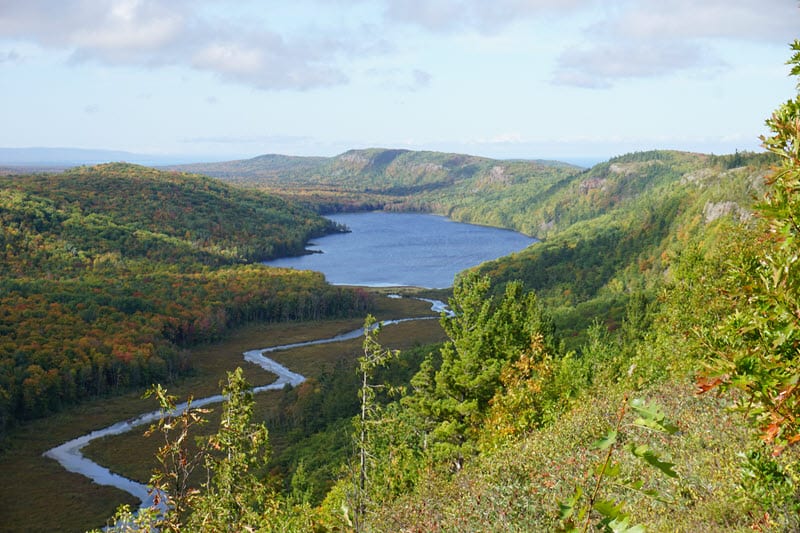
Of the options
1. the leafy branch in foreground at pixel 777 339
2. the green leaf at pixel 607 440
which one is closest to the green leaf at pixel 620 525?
the green leaf at pixel 607 440

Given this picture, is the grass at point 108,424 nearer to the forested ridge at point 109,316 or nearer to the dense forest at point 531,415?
the forested ridge at point 109,316

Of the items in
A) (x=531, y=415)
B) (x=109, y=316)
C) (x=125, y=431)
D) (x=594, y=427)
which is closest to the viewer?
(x=594, y=427)

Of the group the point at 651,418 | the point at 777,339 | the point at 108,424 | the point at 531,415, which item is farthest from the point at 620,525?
the point at 108,424

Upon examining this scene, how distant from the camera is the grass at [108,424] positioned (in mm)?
65750

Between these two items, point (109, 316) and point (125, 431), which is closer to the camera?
point (125, 431)

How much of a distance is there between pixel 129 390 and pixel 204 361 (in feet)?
69.6

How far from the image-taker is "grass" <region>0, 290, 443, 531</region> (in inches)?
2589

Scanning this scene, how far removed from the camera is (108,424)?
97.2 m

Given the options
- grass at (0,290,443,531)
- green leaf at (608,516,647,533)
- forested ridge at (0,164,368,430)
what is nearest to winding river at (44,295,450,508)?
grass at (0,290,443,531)

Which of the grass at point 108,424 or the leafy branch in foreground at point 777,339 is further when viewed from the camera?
the grass at point 108,424

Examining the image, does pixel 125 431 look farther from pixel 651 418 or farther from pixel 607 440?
pixel 651 418

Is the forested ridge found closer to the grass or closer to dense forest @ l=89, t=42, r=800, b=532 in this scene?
the grass

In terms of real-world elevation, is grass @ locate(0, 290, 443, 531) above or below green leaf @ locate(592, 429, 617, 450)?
below

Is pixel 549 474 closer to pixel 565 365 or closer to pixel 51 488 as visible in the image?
pixel 565 365
